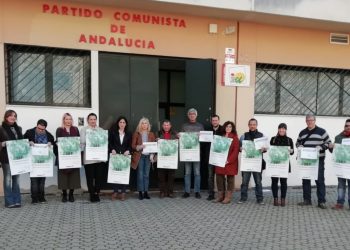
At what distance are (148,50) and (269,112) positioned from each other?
3579 millimetres

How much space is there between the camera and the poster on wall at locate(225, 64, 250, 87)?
9430 mm

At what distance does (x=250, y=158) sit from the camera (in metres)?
7.91

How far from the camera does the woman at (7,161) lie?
707 centimetres

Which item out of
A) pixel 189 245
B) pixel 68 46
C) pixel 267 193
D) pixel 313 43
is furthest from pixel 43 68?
pixel 313 43

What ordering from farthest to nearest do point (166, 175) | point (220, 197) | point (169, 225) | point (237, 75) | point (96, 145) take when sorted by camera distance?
point (237, 75)
point (166, 175)
point (220, 197)
point (96, 145)
point (169, 225)

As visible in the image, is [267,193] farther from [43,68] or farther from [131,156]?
[43,68]

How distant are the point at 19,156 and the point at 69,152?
91 cm

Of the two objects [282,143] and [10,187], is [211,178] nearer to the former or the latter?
[282,143]

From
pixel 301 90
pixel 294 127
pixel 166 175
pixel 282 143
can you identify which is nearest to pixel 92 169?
pixel 166 175

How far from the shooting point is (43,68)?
332 inches

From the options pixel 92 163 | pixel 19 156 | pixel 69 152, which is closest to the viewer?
pixel 19 156

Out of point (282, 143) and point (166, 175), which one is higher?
point (282, 143)

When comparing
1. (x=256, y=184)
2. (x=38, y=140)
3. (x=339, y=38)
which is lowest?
(x=256, y=184)

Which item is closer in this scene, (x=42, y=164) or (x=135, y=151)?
(x=42, y=164)
